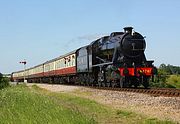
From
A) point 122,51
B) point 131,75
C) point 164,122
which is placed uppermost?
point 122,51

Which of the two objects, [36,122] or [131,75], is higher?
[131,75]

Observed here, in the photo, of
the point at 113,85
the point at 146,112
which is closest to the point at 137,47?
the point at 113,85

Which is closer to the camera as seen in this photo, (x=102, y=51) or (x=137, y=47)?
(x=137, y=47)

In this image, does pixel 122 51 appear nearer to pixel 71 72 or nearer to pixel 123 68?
pixel 123 68

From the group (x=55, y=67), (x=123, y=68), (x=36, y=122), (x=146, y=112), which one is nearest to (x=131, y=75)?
(x=123, y=68)

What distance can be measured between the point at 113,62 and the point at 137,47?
2140mm

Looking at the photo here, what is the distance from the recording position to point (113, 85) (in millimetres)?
27984

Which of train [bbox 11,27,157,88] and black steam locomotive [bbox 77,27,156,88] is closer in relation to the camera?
black steam locomotive [bbox 77,27,156,88]

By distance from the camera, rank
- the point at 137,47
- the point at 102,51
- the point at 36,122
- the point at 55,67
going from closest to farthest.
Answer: the point at 36,122 → the point at 137,47 → the point at 102,51 → the point at 55,67

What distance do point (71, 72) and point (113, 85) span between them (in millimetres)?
14477

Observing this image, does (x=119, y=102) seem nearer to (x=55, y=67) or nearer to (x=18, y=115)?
(x=18, y=115)

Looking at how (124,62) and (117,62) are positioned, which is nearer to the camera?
(124,62)

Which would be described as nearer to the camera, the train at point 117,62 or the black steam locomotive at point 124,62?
the black steam locomotive at point 124,62

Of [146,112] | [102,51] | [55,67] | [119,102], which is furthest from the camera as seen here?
[55,67]
